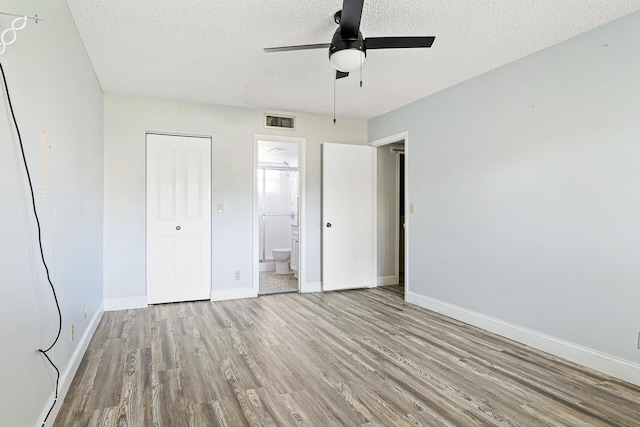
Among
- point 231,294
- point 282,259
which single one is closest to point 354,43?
point 231,294

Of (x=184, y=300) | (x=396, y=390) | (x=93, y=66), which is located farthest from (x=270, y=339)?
(x=93, y=66)

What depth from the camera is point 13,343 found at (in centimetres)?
137

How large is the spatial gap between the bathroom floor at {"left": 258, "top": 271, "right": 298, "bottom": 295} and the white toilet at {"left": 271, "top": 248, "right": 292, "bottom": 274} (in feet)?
0.50

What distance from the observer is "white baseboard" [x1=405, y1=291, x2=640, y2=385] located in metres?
2.44

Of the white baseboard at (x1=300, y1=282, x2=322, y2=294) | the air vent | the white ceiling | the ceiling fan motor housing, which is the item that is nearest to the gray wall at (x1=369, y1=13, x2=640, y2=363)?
the white ceiling

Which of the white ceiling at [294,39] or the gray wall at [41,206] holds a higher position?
the white ceiling at [294,39]

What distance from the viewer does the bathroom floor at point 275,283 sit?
519 cm

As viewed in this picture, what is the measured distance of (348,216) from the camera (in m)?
5.15

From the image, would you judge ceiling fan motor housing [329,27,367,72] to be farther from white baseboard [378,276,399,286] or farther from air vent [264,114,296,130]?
white baseboard [378,276,399,286]

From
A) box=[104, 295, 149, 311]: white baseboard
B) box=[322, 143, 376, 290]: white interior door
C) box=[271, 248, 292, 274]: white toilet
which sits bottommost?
box=[104, 295, 149, 311]: white baseboard

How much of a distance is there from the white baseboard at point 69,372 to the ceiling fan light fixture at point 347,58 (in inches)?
100

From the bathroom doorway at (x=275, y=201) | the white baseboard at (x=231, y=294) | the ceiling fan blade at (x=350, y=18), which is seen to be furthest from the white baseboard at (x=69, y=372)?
the bathroom doorway at (x=275, y=201)

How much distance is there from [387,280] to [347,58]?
387cm

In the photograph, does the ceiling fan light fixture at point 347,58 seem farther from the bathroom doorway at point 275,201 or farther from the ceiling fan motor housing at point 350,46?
the bathroom doorway at point 275,201
